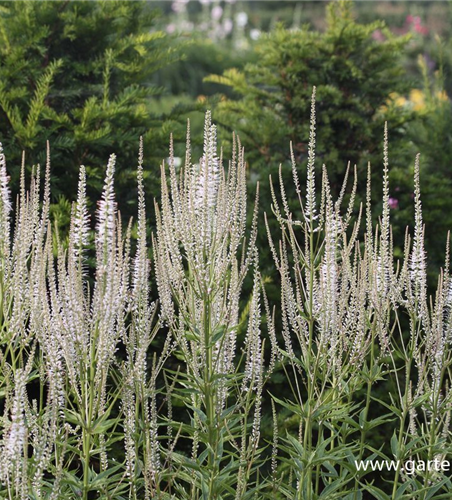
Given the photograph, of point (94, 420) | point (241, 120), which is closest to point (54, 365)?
point (94, 420)

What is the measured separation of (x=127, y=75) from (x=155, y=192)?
0.94 m

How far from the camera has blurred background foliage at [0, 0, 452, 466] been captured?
16.1ft

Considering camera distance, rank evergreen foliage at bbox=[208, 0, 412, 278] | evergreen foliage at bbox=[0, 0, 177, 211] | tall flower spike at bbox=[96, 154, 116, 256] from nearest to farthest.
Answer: tall flower spike at bbox=[96, 154, 116, 256] < evergreen foliage at bbox=[0, 0, 177, 211] < evergreen foliage at bbox=[208, 0, 412, 278]

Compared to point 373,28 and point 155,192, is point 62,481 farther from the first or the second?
point 373,28

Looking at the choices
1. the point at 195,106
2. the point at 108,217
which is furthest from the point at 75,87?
the point at 108,217

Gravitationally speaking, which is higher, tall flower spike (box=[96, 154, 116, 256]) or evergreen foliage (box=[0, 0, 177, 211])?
evergreen foliage (box=[0, 0, 177, 211])

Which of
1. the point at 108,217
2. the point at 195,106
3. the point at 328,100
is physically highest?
the point at 328,100

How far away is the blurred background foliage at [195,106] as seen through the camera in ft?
16.1

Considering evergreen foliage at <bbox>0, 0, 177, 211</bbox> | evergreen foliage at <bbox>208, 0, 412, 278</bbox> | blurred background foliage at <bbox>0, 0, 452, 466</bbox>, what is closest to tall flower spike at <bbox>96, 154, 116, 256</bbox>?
blurred background foliage at <bbox>0, 0, 452, 466</bbox>

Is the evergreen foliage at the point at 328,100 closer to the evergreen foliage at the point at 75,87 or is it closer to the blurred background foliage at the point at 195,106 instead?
the blurred background foliage at the point at 195,106

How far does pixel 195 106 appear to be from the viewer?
17.8 feet

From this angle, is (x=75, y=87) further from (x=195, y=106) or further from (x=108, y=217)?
(x=108, y=217)

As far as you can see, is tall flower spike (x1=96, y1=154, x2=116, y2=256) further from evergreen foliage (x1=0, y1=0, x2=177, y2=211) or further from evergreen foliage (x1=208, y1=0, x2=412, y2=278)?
evergreen foliage (x1=208, y1=0, x2=412, y2=278)

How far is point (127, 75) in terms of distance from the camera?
5.33 m
